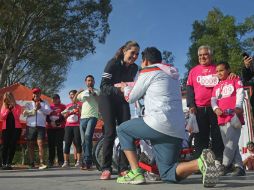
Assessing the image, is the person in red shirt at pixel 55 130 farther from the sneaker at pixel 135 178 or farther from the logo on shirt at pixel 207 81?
the sneaker at pixel 135 178

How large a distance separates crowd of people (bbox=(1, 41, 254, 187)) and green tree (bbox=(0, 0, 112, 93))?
1466cm

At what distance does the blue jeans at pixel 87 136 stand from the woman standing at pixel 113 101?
273 centimetres

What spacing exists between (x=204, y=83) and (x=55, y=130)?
229 inches

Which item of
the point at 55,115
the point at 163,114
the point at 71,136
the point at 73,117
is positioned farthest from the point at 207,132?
the point at 55,115

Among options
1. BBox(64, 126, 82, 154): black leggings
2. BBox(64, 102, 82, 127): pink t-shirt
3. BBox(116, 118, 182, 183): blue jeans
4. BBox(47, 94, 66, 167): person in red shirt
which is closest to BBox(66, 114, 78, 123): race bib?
BBox(64, 102, 82, 127): pink t-shirt

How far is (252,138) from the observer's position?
1150cm

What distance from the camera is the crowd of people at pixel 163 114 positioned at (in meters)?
4.84

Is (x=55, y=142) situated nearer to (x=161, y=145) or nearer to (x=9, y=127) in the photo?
(x=9, y=127)

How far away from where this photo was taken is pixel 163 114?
4820mm

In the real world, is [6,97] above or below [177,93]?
above

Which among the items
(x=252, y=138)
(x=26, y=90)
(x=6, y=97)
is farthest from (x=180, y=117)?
(x=26, y=90)

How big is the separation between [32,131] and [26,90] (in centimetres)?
476

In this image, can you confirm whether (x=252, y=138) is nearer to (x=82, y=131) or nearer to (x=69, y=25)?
(x=82, y=131)

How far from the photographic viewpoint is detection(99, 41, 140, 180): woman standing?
5.80m
